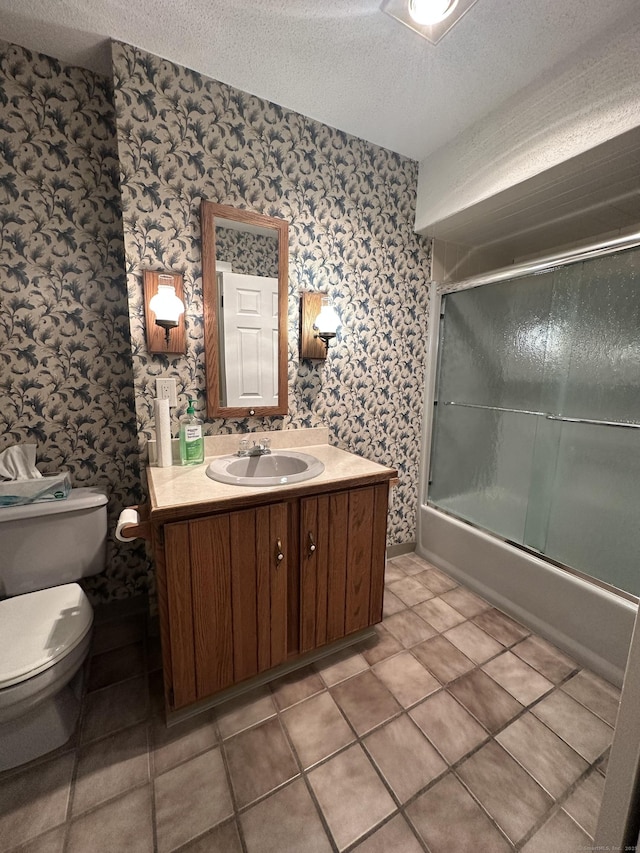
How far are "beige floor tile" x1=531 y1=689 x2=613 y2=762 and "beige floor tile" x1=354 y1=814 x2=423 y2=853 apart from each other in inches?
25.5

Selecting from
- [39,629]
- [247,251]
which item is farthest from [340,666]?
[247,251]

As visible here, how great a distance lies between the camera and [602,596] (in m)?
1.43

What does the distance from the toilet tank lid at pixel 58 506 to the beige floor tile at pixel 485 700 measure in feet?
5.27

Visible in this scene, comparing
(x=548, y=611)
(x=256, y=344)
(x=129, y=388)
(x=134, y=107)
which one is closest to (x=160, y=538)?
(x=129, y=388)

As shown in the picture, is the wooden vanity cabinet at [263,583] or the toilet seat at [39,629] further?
the wooden vanity cabinet at [263,583]

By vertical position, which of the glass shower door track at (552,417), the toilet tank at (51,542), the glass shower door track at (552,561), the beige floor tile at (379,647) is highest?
the glass shower door track at (552,417)

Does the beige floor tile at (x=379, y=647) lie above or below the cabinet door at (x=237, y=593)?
below

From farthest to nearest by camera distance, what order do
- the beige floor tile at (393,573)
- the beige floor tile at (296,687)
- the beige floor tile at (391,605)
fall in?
the beige floor tile at (393,573) < the beige floor tile at (391,605) < the beige floor tile at (296,687)

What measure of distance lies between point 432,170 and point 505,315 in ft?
2.90

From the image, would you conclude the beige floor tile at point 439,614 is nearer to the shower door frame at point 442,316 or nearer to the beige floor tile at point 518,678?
the beige floor tile at point 518,678

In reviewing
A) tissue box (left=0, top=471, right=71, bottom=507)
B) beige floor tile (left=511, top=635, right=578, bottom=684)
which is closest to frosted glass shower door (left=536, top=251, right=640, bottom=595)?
beige floor tile (left=511, top=635, right=578, bottom=684)

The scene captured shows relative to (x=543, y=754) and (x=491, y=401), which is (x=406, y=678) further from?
(x=491, y=401)

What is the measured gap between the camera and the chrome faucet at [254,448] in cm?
156

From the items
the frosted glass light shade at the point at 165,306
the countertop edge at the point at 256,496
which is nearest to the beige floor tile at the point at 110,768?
the countertop edge at the point at 256,496
